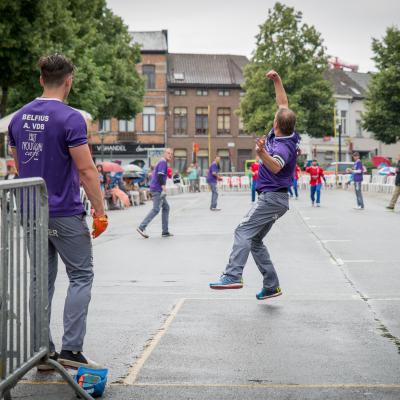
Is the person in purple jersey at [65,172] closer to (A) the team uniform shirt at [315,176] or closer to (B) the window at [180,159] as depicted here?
(A) the team uniform shirt at [315,176]

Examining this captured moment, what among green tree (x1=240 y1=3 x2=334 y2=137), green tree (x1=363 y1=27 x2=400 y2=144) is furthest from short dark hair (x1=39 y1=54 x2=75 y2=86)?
green tree (x1=240 y1=3 x2=334 y2=137)

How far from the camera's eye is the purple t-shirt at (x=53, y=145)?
4734 millimetres

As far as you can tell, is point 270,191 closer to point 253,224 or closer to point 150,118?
point 253,224

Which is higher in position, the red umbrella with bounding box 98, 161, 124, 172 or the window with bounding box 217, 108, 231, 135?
the window with bounding box 217, 108, 231, 135

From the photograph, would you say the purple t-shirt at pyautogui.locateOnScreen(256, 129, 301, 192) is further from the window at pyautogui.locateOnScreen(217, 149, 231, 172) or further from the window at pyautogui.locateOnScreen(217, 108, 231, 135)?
the window at pyautogui.locateOnScreen(217, 108, 231, 135)

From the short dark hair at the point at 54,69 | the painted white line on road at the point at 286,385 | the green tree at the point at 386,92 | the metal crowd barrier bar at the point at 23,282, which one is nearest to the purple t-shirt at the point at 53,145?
the short dark hair at the point at 54,69

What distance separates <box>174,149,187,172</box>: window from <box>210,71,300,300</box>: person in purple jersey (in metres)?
67.5

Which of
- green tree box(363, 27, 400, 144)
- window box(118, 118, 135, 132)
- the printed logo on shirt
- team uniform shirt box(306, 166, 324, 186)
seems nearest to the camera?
the printed logo on shirt

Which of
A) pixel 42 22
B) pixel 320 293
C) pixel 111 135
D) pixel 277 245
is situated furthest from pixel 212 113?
pixel 320 293

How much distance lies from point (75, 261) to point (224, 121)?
71.9 meters

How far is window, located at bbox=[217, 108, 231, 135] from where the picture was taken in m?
76.1

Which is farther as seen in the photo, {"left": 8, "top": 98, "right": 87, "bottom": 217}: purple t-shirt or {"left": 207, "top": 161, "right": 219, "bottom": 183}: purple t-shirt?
{"left": 207, "top": 161, "right": 219, "bottom": 183}: purple t-shirt

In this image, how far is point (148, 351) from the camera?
5.60m

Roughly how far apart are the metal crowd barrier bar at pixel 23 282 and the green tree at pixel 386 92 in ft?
160
